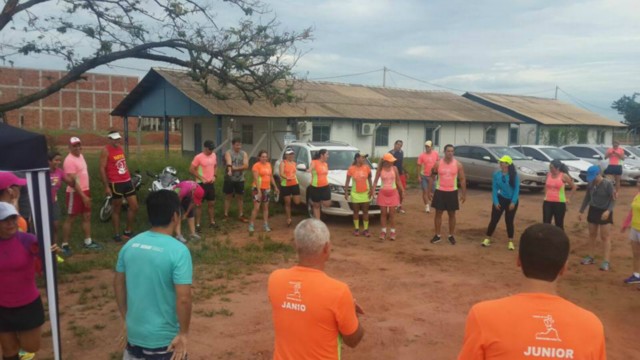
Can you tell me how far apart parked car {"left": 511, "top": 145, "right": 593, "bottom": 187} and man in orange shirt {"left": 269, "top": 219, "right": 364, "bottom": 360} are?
54.1ft

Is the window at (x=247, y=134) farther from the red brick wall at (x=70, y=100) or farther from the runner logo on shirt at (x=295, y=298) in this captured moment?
the red brick wall at (x=70, y=100)

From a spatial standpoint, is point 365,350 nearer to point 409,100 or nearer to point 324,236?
point 324,236

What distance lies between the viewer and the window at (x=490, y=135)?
30.9m

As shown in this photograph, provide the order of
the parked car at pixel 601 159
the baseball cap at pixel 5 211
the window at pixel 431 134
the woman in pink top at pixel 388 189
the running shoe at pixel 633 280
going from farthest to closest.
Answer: the window at pixel 431 134, the parked car at pixel 601 159, the woman in pink top at pixel 388 189, the running shoe at pixel 633 280, the baseball cap at pixel 5 211

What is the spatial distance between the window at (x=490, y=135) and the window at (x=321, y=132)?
37.8 ft

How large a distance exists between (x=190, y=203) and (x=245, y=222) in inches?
84.6

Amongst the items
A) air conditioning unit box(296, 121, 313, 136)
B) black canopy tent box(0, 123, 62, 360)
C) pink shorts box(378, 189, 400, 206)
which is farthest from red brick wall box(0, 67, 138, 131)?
black canopy tent box(0, 123, 62, 360)

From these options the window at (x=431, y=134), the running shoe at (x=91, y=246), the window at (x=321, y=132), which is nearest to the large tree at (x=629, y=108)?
the window at (x=431, y=134)

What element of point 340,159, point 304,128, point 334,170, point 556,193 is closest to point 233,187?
point 334,170

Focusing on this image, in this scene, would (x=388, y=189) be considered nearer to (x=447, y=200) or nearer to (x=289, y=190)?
(x=447, y=200)

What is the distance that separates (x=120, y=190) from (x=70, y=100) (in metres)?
42.2

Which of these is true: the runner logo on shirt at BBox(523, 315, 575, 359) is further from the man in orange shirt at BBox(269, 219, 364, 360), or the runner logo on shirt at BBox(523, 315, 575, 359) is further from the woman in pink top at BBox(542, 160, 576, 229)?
the woman in pink top at BBox(542, 160, 576, 229)

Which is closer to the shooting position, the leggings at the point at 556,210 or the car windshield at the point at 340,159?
the leggings at the point at 556,210

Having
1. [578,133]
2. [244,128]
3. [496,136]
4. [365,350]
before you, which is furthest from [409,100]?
[365,350]
